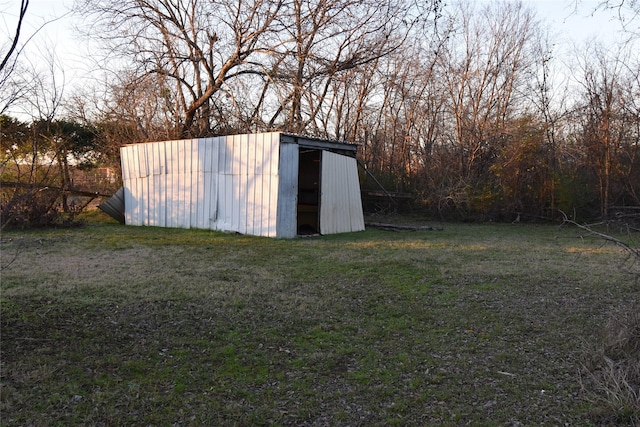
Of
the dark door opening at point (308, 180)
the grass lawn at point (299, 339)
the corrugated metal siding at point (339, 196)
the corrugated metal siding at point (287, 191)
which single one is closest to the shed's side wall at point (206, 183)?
the corrugated metal siding at point (287, 191)

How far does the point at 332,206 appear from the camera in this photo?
38.0 feet

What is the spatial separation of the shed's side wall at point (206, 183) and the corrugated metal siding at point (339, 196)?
58.1 inches

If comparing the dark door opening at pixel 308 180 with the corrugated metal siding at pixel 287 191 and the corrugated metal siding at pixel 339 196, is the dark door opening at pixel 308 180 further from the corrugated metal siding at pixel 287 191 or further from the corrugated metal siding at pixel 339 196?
the corrugated metal siding at pixel 287 191

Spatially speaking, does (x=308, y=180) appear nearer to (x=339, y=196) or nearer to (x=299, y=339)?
(x=339, y=196)

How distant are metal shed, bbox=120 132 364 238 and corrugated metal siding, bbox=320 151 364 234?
0.08ft

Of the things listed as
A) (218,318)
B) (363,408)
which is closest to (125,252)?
(218,318)

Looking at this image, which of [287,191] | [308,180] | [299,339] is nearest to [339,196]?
[287,191]

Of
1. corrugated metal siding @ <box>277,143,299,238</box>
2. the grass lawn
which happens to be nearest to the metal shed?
corrugated metal siding @ <box>277,143,299,238</box>

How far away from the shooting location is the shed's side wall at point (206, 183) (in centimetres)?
1043

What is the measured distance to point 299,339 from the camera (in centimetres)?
400

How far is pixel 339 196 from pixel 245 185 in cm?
239

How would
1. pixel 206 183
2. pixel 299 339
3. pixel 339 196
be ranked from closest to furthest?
1. pixel 299 339
2. pixel 206 183
3. pixel 339 196

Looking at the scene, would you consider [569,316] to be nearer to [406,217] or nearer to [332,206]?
[332,206]

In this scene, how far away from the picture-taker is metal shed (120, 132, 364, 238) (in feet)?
34.0
